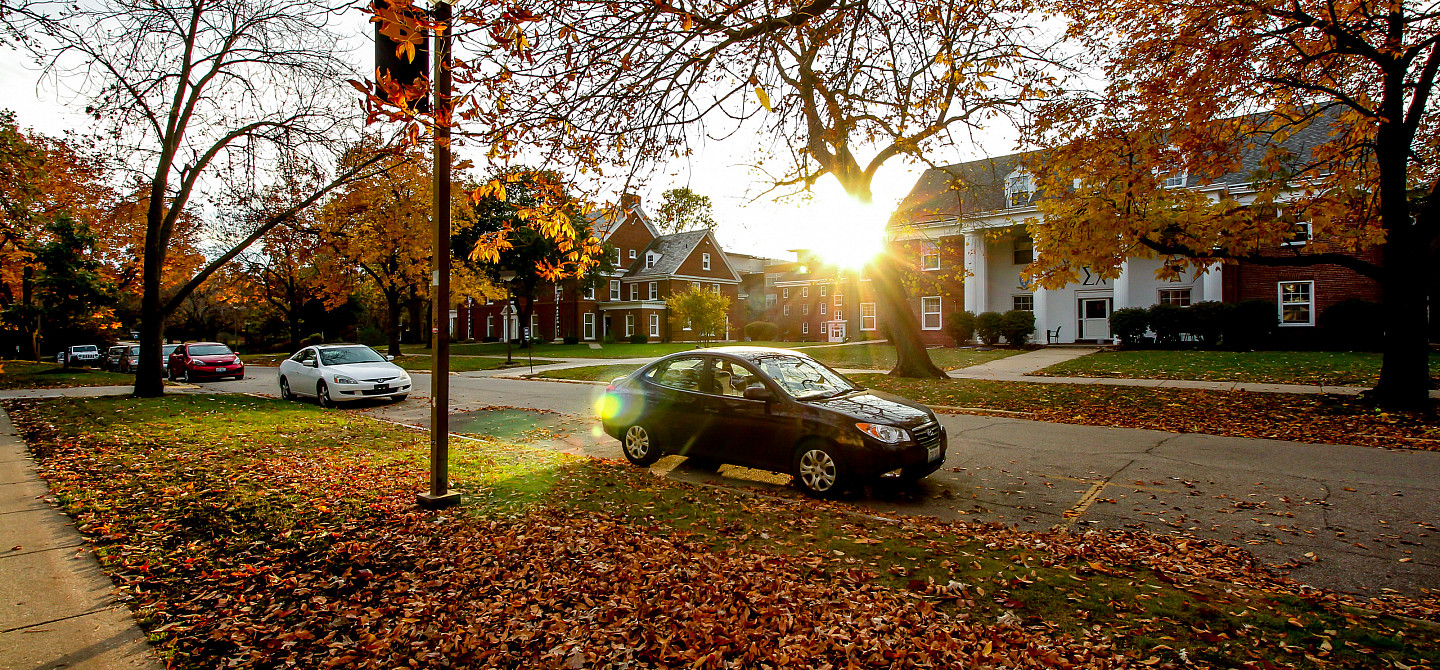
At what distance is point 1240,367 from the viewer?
1864cm

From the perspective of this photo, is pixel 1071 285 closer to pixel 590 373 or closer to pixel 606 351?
pixel 590 373

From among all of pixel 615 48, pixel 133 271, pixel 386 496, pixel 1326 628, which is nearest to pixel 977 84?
pixel 615 48

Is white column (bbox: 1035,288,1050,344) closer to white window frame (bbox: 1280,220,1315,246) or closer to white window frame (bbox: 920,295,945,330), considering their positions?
white window frame (bbox: 920,295,945,330)

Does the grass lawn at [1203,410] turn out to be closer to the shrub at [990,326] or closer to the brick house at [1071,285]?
the brick house at [1071,285]

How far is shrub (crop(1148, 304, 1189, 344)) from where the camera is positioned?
88.0ft

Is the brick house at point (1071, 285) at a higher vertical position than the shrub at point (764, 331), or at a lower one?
higher

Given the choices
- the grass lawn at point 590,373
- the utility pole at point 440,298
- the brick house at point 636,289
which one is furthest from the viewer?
the brick house at point 636,289

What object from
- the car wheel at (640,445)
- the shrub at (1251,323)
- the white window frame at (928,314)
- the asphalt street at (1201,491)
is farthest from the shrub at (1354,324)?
the car wheel at (640,445)

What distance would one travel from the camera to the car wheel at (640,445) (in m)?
8.25

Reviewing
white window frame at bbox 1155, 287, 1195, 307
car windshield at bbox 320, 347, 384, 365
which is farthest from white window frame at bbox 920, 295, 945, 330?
car windshield at bbox 320, 347, 384, 365

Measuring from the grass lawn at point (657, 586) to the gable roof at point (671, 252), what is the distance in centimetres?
4854

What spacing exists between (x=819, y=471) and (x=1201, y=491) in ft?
13.1

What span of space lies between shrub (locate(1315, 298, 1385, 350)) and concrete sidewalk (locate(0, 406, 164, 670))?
107 feet

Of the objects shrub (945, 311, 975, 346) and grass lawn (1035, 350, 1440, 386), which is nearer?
grass lawn (1035, 350, 1440, 386)
